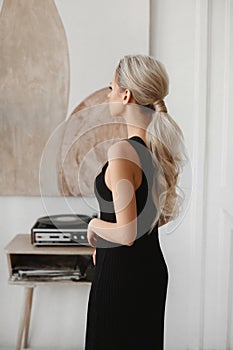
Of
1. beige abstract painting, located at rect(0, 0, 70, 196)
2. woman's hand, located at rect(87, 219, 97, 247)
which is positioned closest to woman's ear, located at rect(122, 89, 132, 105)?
woman's hand, located at rect(87, 219, 97, 247)

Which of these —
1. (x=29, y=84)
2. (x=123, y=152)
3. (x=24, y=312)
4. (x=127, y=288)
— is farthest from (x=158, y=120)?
(x=24, y=312)

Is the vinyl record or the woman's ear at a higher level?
the woman's ear

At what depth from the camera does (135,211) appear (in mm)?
1690

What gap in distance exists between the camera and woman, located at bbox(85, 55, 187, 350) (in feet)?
5.49

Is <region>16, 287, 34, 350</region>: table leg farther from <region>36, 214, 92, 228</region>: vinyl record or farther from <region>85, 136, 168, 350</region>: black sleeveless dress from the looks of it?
<region>85, 136, 168, 350</region>: black sleeveless dress

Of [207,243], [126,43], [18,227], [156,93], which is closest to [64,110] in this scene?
[126,43]

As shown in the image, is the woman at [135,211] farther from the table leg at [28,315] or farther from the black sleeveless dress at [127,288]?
the table leg at [28,315]

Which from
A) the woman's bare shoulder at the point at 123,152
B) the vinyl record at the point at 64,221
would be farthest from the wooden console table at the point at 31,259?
the woman's bare shoulder at the point at 123,152

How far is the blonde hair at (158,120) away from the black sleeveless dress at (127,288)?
0.06 meters

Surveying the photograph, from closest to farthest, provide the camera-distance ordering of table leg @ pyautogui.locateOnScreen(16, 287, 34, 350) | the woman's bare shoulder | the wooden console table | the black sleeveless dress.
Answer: the woman's bare shoulder
the black sleeveless dress
the wooden console table
table leg @ pyautogui.locateOnScreen(16, 287, 34, 350)

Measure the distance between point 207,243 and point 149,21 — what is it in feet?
3.64

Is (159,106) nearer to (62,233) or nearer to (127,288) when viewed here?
(127,288)

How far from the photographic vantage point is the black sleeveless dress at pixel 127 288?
1.80 meters

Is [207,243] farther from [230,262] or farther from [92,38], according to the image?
[92,38]
